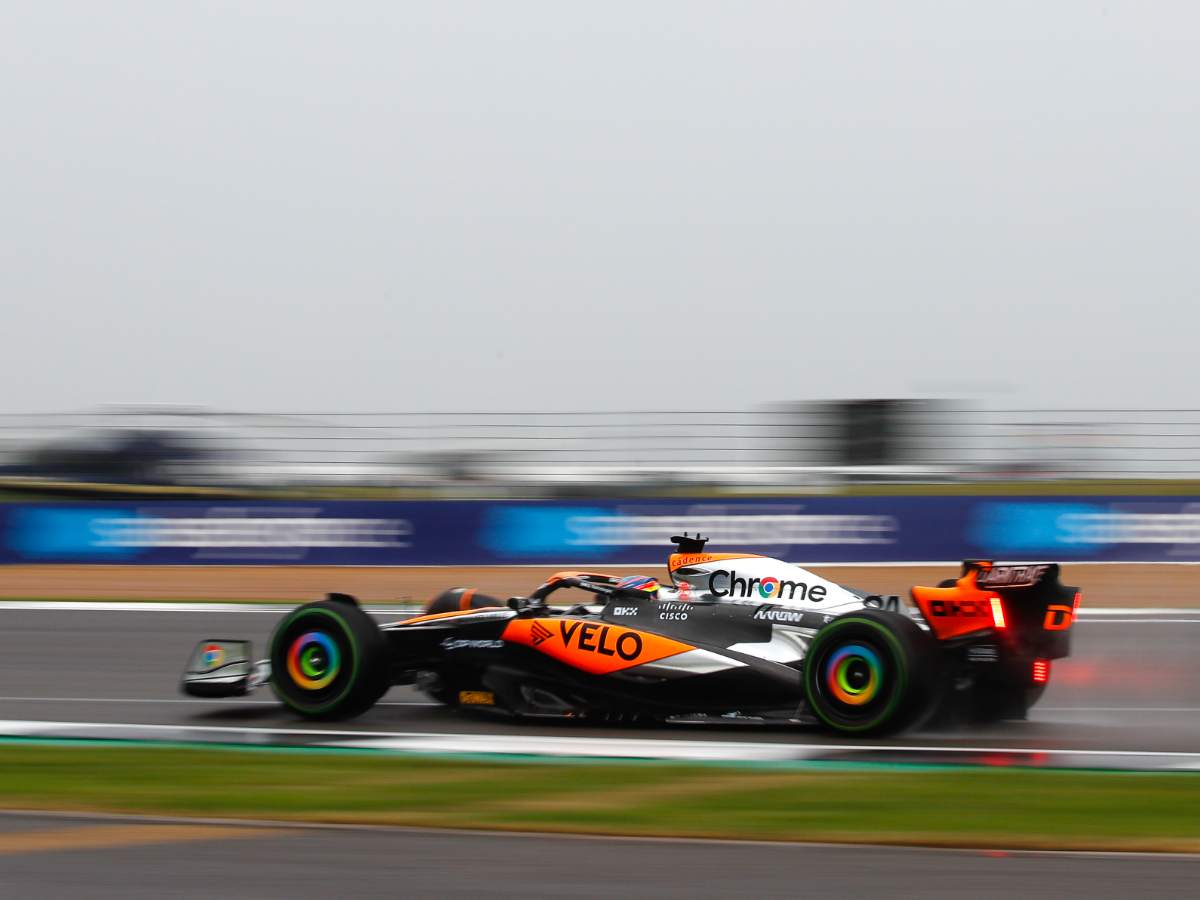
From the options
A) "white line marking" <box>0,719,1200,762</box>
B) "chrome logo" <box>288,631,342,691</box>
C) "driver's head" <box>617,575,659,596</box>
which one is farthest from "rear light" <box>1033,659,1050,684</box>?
"chrome logo" <box>288,631,342,691</box>

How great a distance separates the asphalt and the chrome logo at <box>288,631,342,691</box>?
8.44 feet

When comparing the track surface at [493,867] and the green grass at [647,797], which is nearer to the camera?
the track surface at [493,867]

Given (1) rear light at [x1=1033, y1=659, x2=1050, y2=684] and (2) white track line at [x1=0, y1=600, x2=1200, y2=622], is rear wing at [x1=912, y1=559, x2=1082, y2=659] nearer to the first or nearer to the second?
(1) rear light at [x1=1033, y1=659, x2=1050, y2=684]

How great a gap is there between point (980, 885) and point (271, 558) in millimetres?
13636

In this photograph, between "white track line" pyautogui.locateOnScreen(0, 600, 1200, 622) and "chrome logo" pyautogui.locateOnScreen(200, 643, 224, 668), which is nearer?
"chrome logo" pyautogui.locateOnScreen(200, 643, 224, 668)

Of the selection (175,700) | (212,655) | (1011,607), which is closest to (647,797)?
(1011,607)

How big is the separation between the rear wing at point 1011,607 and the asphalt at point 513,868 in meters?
2.35

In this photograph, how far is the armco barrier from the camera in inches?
639

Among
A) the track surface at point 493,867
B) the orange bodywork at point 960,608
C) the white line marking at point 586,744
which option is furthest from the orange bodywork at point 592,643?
the track surface at point 493,867

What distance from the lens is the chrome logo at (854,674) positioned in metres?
6.95

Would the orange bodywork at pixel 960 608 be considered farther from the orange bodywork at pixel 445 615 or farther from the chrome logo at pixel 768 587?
the orange bodywork at pixel 445 615

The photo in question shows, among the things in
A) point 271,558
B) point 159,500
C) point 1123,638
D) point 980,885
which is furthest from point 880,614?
point 159,500

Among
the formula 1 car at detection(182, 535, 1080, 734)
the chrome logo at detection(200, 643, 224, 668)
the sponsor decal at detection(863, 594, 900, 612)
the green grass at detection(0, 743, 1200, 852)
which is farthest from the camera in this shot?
the chrome logo at detection(200, 643, 224, 668)

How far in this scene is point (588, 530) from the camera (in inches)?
666
